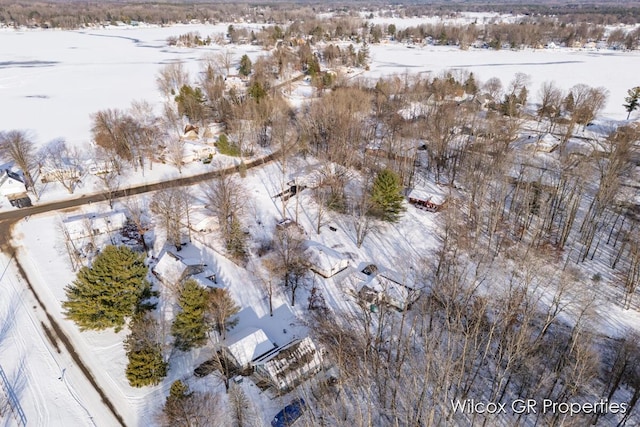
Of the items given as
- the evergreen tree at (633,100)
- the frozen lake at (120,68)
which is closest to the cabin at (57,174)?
the frozen lake at (120,68)

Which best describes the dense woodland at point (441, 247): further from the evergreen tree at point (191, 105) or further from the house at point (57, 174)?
the house at point (57, 174)

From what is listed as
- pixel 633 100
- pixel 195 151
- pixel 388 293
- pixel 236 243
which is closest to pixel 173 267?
pixel 236 243

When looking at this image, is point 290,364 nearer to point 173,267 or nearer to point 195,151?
point 173,267

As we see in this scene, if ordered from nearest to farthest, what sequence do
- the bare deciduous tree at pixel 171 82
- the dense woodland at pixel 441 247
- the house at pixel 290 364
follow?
the dense woodland at pixel 441 247 < the house at pixel 290 364 < the bare deciduous tree at pixel 171 82

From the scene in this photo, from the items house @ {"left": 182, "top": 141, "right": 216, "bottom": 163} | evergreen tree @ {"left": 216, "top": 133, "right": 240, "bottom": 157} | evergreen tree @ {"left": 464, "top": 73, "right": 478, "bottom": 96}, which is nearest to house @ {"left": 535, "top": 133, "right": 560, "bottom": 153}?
evergreen tree @ {"left": 464, "top": 73, "right": 478, "bottom": 96}

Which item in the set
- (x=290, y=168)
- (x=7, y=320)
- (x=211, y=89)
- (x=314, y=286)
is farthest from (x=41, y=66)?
(x=314, y=286)

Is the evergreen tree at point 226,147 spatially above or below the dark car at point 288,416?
above

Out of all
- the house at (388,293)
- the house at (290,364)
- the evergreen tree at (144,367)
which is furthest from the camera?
the house at (388,293)
